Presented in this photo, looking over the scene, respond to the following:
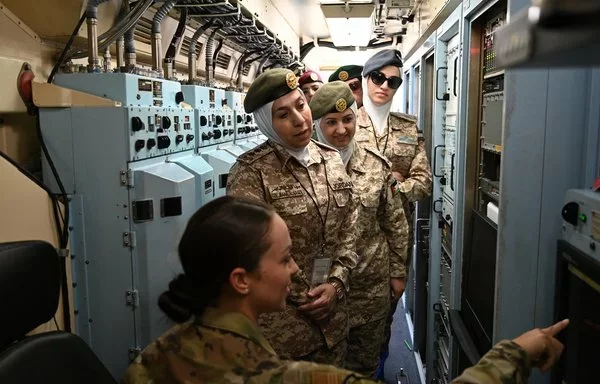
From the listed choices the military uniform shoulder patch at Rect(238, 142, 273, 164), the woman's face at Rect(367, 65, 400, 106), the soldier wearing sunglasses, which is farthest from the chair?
the woman's face at Rect(367, 65, 400, 106)

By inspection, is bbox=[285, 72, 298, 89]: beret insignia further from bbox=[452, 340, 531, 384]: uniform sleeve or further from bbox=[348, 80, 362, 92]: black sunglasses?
bbox=[348, 80, 362, 92]: black sunglasses

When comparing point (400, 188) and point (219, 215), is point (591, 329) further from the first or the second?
point (400, 188)

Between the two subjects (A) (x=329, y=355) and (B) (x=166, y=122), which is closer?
(A) (x=329, y=355)

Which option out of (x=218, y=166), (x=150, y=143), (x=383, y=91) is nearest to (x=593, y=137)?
(x=383, y=91)

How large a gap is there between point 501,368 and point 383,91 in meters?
2.55

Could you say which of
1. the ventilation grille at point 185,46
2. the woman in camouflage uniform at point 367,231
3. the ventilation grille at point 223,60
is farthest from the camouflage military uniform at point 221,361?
the ventilation grille at point 223,60

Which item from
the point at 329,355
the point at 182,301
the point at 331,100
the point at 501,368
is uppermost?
the point at 331,100

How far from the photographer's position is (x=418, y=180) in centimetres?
317

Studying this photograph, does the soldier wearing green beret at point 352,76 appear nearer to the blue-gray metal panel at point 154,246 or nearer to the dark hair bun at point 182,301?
the blue-gray metal panel at point 154,246

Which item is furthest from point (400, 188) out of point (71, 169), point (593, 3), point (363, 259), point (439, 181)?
point (593, 3)

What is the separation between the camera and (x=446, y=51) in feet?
9.79

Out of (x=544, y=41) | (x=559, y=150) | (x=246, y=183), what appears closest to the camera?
(x=544, y=41)

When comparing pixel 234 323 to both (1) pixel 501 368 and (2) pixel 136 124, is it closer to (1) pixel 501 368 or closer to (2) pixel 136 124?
(1) pixel 501 368

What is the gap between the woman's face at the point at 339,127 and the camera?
8.66ft
